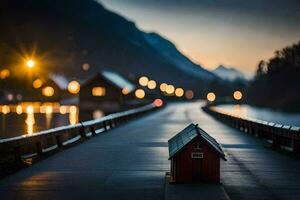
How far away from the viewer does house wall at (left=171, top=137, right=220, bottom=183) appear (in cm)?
1037

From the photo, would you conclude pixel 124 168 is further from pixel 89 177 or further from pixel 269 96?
pixel 269 96

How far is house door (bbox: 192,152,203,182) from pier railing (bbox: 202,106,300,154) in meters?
8.42

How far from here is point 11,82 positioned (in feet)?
371

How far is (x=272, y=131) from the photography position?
22.5 metres

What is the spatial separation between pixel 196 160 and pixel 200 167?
231 mm

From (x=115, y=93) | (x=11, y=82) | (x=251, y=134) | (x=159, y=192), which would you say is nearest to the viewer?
(x=159, y=192)

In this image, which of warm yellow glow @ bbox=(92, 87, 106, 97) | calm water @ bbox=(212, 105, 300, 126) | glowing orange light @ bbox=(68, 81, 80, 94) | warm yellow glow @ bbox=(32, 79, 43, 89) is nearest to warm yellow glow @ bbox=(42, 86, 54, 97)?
warm yellow glow @ bbox=(32, 79, 43, 89)

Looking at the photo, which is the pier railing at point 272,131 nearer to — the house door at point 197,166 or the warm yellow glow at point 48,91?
the house door at point 197,166

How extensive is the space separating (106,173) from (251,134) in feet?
61.8

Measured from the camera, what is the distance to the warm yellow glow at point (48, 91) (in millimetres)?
117750

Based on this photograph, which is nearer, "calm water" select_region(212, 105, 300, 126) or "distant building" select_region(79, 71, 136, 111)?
"calm water" select_region(212, 105, 300, 126)

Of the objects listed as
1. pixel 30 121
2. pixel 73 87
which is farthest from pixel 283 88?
pixel 30 121

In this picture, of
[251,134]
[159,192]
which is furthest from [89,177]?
[251,134]

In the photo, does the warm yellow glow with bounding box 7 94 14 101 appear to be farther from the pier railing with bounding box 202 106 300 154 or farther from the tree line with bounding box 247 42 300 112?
the pier railing with bounding box 202 106 300 154
